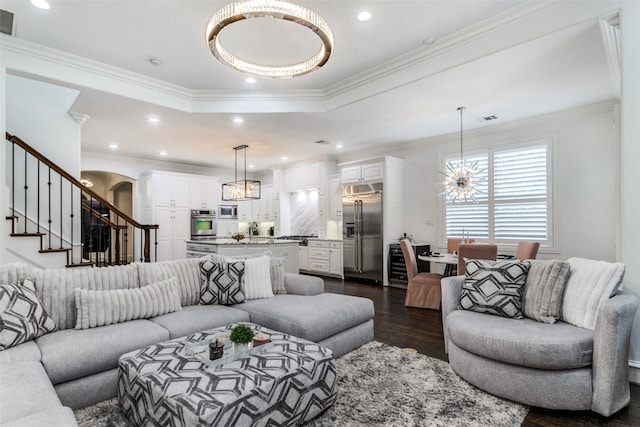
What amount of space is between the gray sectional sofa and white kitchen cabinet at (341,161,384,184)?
347 cm

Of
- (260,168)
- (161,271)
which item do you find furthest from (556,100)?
(260,168)

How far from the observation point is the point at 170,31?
3088mm

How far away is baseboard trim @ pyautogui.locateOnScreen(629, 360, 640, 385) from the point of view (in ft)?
7.78

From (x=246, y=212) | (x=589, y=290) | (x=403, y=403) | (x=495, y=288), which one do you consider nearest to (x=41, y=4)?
(x=403, y=403)

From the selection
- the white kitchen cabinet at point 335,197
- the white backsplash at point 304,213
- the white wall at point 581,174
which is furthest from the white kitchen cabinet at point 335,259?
the white wall at point 581,174

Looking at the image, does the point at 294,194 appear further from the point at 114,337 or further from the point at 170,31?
the point at 114,337

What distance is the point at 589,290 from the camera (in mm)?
2283

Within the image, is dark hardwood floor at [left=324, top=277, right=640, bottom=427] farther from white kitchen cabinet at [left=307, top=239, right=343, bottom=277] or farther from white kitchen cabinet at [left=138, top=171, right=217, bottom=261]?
white kitchen cabinet at [left=138, top=171, right=217, bottom=261]

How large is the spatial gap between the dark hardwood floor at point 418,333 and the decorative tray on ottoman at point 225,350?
1.65 metres

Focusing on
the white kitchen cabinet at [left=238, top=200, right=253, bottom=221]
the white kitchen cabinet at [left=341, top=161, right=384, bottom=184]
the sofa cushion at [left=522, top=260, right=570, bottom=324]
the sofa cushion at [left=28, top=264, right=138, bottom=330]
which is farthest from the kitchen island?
the sofa cushion at [left=522, top=260, right=570, bottom=324]

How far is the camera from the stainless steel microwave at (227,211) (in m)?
8.87

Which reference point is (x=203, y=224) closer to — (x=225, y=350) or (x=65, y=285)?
(x=65, y=285)

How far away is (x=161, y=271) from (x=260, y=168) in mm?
6576

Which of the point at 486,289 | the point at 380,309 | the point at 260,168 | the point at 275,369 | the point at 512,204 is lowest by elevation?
the point at 380,309
